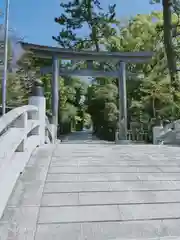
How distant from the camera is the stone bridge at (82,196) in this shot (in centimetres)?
237

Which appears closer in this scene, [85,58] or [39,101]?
[39,101]

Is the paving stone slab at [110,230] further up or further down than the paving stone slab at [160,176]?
further down

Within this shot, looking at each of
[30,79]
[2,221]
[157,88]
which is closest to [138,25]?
[157,88]

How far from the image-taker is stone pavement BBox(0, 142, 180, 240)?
235 cm

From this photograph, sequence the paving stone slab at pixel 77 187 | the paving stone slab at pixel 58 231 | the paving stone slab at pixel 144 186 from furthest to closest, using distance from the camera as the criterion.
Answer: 1. the paving stone slab at pixel 144 186
2. the paving stone slab at pixel 77 187
3. the paving stone slab at pixel 58 231

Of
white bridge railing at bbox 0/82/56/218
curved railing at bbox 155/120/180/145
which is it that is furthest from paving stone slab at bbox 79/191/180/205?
curved railing at bbox 155/120/180/145

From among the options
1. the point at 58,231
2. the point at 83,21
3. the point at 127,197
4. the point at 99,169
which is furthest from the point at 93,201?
the point at 83,21

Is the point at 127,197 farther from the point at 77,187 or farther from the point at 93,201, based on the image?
the point at 77,187

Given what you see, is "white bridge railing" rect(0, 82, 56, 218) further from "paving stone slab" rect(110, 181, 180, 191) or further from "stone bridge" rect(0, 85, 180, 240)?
"paving stone slab" rect(110, 181, 180, 191)

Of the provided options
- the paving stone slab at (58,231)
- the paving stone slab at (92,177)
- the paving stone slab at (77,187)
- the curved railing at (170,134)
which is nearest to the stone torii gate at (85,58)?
the curved railing at (170,134)

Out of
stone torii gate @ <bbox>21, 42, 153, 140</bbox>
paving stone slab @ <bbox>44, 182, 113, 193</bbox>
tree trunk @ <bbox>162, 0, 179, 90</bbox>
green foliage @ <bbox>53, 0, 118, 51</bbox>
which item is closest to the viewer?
paving stone slab @ <bbox>44, 182, 113, 193</bbox>

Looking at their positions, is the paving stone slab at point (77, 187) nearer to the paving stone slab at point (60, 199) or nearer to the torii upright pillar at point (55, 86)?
the paving stone slab at point (60, 199)

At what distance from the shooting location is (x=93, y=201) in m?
2.89

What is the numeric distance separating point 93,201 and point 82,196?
172mm
